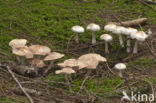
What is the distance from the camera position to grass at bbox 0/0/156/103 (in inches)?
225

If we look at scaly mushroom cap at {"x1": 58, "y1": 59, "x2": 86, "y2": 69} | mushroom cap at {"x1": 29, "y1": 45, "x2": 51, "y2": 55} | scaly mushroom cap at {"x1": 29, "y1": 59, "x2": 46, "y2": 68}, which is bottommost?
scaly mushroom cap at {"x1": 29, "y1": 59, "x2": 46, "y2": 68}

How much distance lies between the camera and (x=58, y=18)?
6641 millimetres

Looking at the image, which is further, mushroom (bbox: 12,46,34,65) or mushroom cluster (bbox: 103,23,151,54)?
mushroom cluster (bbox: 103,23,151,54)

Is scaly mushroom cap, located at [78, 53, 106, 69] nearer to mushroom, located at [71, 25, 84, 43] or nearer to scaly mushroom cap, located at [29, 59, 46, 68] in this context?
scaly mushroom cap, located at [29, 59, 46, 68]

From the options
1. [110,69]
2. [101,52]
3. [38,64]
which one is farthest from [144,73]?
[38,64]

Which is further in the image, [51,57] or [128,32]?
[128,32]

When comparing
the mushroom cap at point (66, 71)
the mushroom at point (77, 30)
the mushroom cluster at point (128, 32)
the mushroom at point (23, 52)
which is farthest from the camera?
the mushroom at point (77, 30)

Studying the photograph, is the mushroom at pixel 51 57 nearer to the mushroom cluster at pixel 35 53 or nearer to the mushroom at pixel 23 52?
the mushroom cluster at pixel 35 53

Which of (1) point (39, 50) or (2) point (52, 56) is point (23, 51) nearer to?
(1) point (39, 50)

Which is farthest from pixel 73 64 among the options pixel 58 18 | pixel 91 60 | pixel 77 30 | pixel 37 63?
pixel 58 18

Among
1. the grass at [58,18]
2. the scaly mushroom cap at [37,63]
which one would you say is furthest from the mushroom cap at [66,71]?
the scaly mushroom cap at [37,63]

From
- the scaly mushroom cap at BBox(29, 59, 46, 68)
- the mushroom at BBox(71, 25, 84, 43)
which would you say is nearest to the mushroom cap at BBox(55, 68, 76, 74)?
the scaly mushroom cap at BBox(29, 59, 46, 68)

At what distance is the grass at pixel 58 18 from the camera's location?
18.7 feet

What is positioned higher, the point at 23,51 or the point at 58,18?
the point at 23,51
